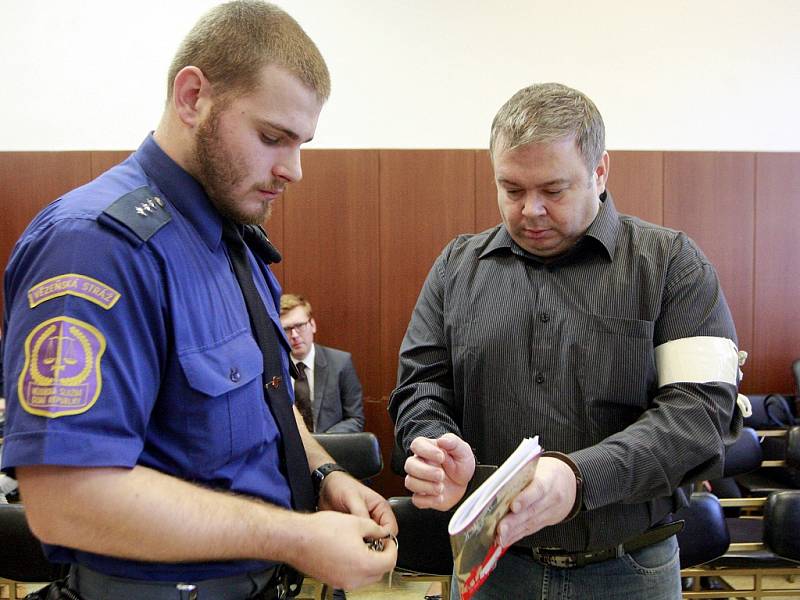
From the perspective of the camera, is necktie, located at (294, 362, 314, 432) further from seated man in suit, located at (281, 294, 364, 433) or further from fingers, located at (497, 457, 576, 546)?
fingers, located at (497, 457, 576, 546)

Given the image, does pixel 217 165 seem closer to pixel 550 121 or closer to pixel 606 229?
pixel 550 121

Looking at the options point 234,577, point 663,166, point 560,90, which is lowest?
point 234,577

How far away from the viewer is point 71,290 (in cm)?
87

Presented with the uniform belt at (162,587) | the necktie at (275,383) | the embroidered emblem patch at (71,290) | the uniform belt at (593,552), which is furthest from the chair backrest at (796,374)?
the embroidered emblem patch at (71,290)

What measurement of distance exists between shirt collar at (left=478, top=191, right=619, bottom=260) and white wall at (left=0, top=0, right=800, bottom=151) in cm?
348

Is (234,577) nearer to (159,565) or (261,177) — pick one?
(159,565)

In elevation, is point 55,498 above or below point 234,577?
above

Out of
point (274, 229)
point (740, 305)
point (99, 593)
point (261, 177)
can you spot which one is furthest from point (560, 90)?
point (740, 305)

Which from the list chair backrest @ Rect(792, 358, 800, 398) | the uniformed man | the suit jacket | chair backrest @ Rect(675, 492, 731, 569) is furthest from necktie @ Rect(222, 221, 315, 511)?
chair backrest @ Rect(792, 358, 800, 398)

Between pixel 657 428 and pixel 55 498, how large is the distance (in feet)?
3.40

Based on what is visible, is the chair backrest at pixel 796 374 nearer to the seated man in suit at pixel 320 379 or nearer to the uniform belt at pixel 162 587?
the seated man in suit at pixel 320 379

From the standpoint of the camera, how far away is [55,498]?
2.82 ft

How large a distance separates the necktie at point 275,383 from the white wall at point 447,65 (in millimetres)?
3824

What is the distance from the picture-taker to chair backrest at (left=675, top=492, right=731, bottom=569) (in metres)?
2.31
